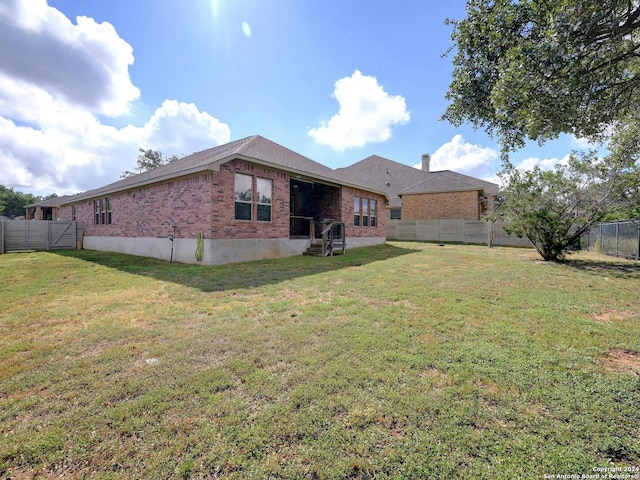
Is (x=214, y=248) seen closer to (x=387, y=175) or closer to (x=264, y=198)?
(x=264, y=198)

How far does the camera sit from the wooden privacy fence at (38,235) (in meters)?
13.9

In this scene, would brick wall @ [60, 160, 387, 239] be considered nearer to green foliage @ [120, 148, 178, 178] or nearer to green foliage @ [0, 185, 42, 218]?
green foliage @ [120, 148, 178, 178]

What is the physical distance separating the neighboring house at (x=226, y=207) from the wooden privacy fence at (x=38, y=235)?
1713 millimetres

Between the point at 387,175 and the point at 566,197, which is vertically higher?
the point at 387,175

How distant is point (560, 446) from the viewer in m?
1.75

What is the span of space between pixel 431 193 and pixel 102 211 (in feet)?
78.2

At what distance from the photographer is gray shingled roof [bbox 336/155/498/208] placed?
23.7m

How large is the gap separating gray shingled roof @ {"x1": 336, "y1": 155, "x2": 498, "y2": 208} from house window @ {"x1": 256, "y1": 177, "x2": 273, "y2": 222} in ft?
44.8

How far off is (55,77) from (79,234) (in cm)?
893

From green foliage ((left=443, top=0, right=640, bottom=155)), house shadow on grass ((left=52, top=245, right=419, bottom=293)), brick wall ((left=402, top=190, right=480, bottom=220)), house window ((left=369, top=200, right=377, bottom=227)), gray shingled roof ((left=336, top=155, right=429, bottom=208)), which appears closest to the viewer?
green foliage ((left=443, top=0, right=640, bottom=155))

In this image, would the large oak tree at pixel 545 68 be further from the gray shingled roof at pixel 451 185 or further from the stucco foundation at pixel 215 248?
the gray shingled roof at pixel 451 185

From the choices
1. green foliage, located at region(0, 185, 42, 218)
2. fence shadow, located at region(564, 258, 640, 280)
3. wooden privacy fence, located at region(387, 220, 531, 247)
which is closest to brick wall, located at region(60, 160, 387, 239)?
fence shadow, located at region(564, 258, 640, 280)

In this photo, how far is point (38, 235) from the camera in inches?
582

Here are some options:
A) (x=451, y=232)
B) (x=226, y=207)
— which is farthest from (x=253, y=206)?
(x=451, y=232)
